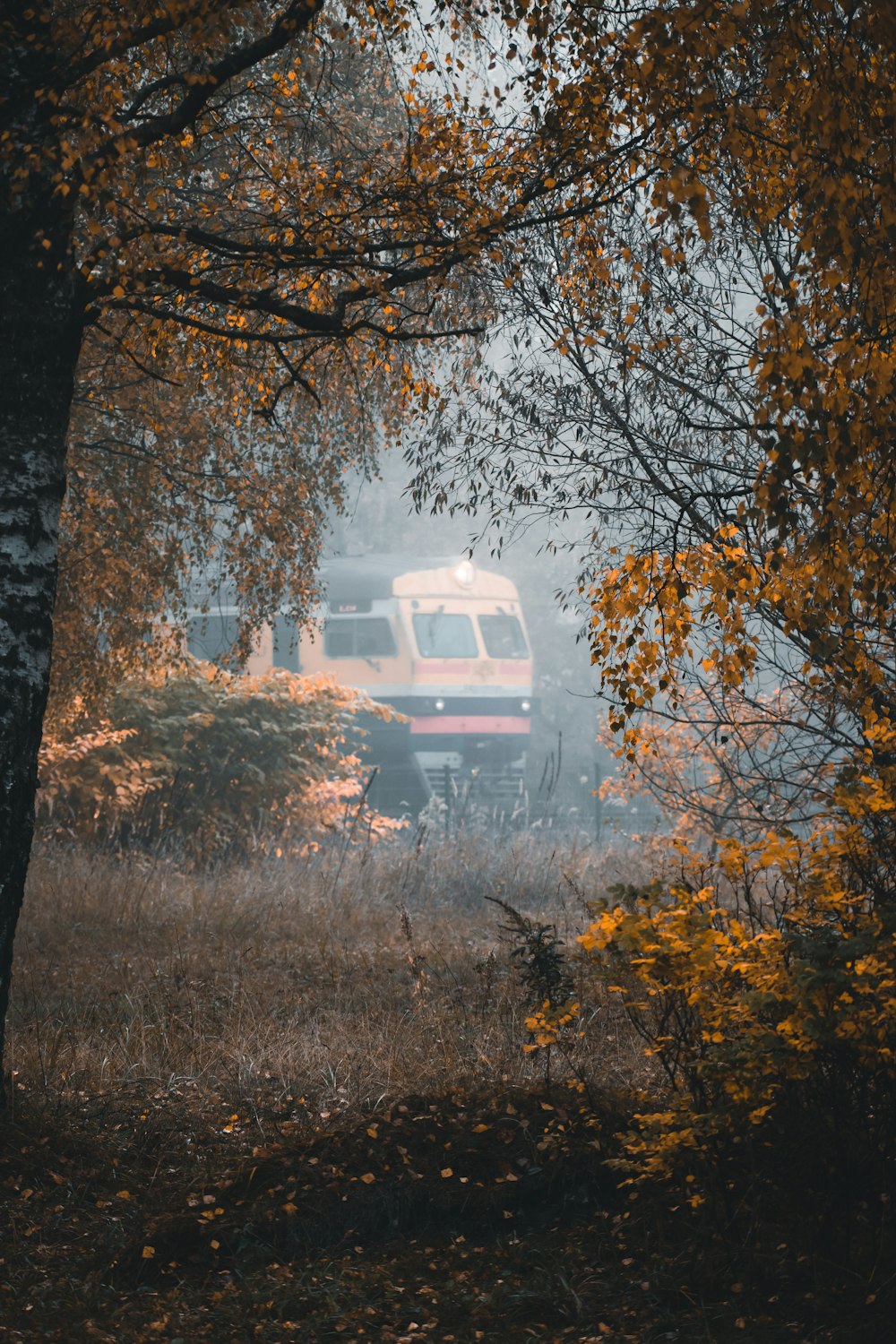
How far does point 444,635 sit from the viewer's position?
21.0m

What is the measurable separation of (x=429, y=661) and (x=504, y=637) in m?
1.66

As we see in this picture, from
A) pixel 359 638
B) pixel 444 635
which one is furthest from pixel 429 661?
pixel 359 638

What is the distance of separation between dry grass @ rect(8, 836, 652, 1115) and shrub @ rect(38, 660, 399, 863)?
2.78 ft

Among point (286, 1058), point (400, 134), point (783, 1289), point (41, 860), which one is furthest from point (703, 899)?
point (41, 860)

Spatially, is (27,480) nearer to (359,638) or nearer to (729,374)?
(729,374)

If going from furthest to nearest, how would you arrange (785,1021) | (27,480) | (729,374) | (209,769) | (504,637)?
(504,637) → (209,769) → (729,374) → (27,480) → (785,1021)

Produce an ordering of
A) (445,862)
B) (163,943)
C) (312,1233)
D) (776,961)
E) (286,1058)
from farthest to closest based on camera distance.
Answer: (445,862) < (163,943) < (286,1058) < (312,1233) < (776,961)

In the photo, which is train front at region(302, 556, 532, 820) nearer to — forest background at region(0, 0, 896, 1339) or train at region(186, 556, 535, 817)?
train at region(186, 556, 535, 817)

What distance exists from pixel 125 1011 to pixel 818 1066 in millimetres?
3942

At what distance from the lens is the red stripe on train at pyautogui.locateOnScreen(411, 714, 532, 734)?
20.9m

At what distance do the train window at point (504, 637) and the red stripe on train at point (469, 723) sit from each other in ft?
3.51

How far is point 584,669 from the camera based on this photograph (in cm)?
4166

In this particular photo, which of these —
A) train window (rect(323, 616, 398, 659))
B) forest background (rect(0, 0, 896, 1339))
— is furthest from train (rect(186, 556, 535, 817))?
forest background (rect(0, 0, 896, 1339))

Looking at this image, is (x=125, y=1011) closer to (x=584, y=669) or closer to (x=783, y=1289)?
(x=783, y=1289)
